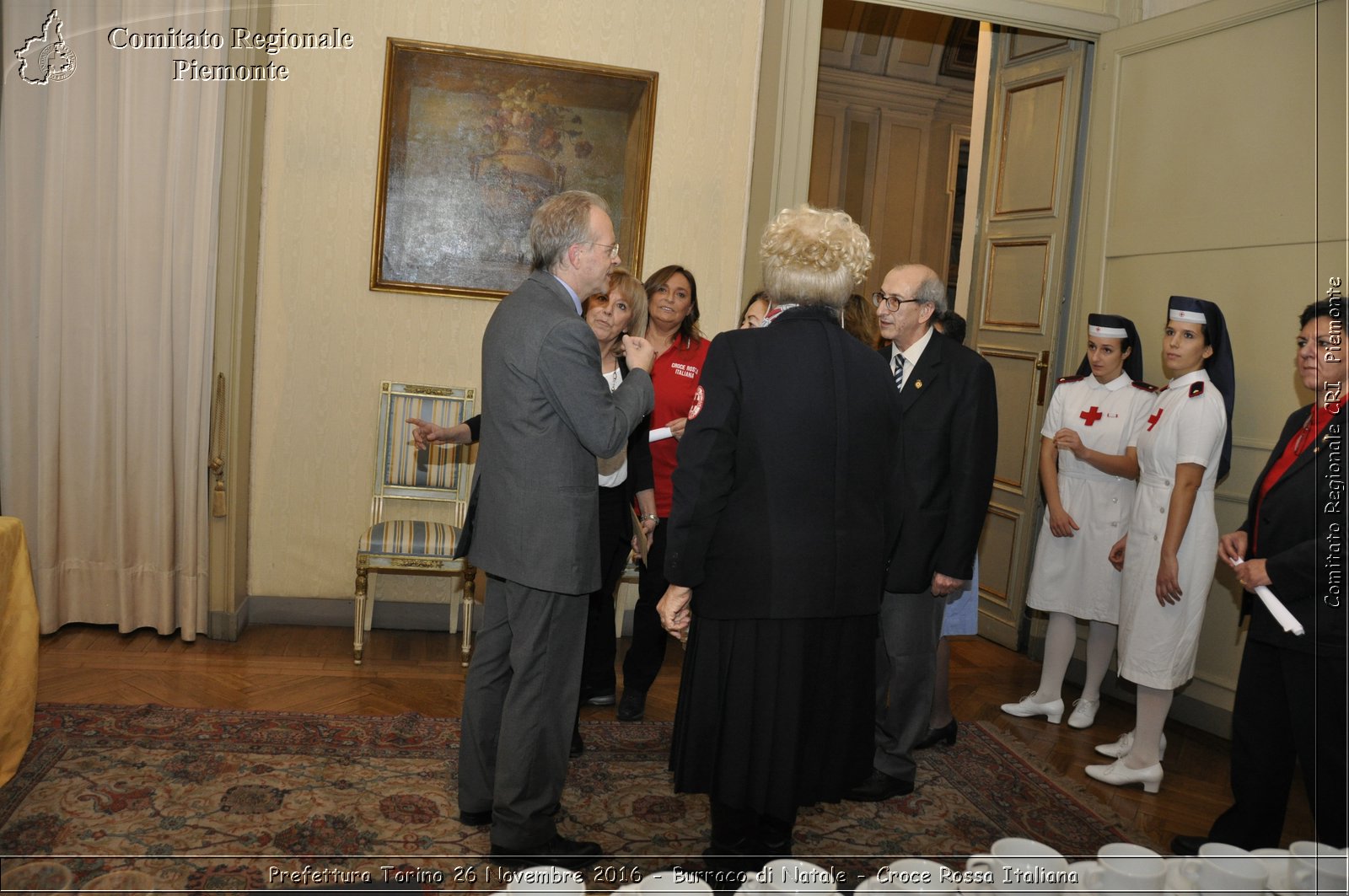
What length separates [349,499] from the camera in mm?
4914

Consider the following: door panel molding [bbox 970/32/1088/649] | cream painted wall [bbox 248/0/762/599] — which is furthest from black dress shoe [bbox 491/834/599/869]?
door panel molding [bbox 970/32/1088/649]

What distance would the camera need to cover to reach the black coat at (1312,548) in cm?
277

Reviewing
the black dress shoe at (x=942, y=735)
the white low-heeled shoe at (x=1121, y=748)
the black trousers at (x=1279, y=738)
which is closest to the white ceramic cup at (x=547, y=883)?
the black trousers at (x=1279, y=738)

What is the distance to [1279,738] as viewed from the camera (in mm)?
2967

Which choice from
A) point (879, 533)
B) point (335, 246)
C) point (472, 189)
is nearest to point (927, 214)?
point (472, 189)

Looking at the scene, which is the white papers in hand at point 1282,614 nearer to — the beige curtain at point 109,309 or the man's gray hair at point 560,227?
the man's gray hair at point 560,227

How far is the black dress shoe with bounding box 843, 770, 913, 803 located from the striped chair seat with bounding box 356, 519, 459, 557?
6.62 ft

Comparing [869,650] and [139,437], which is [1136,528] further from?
[139,437]

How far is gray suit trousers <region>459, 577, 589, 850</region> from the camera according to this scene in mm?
2666

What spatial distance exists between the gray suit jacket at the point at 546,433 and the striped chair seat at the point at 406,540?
73.9 inches

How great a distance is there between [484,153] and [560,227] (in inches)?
95.6

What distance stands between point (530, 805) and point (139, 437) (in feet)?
9.02

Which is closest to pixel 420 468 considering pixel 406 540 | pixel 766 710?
pixel 406 540

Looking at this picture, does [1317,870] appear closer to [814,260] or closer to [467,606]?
[814,260]
